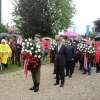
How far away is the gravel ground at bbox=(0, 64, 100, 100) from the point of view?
14773 mm

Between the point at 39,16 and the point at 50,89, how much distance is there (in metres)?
28.5

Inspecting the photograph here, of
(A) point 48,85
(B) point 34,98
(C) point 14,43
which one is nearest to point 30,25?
(C) point 14,43

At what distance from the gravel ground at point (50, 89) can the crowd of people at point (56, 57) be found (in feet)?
1.48

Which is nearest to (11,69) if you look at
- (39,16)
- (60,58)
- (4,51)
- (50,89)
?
(4,51)

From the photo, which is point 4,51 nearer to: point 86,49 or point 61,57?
point 86,49

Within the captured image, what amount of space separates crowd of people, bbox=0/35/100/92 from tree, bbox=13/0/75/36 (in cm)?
1663

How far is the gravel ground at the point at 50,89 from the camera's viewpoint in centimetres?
1477

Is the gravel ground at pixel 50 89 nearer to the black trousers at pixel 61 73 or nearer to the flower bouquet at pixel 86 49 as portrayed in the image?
the black trousers at pixel 61 73

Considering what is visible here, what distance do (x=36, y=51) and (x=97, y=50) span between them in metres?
8.00

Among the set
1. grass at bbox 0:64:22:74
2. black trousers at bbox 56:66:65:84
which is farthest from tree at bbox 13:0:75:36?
black trousers at bbox 56:66:65:84

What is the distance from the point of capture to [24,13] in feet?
149

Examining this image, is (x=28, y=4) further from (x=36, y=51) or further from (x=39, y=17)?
(x=36, y=51)

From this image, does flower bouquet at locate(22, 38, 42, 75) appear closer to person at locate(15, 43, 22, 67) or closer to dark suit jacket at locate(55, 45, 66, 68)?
dark suit jacket at locate(55, 45, 66, 68)

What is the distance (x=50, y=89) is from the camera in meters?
16.7
